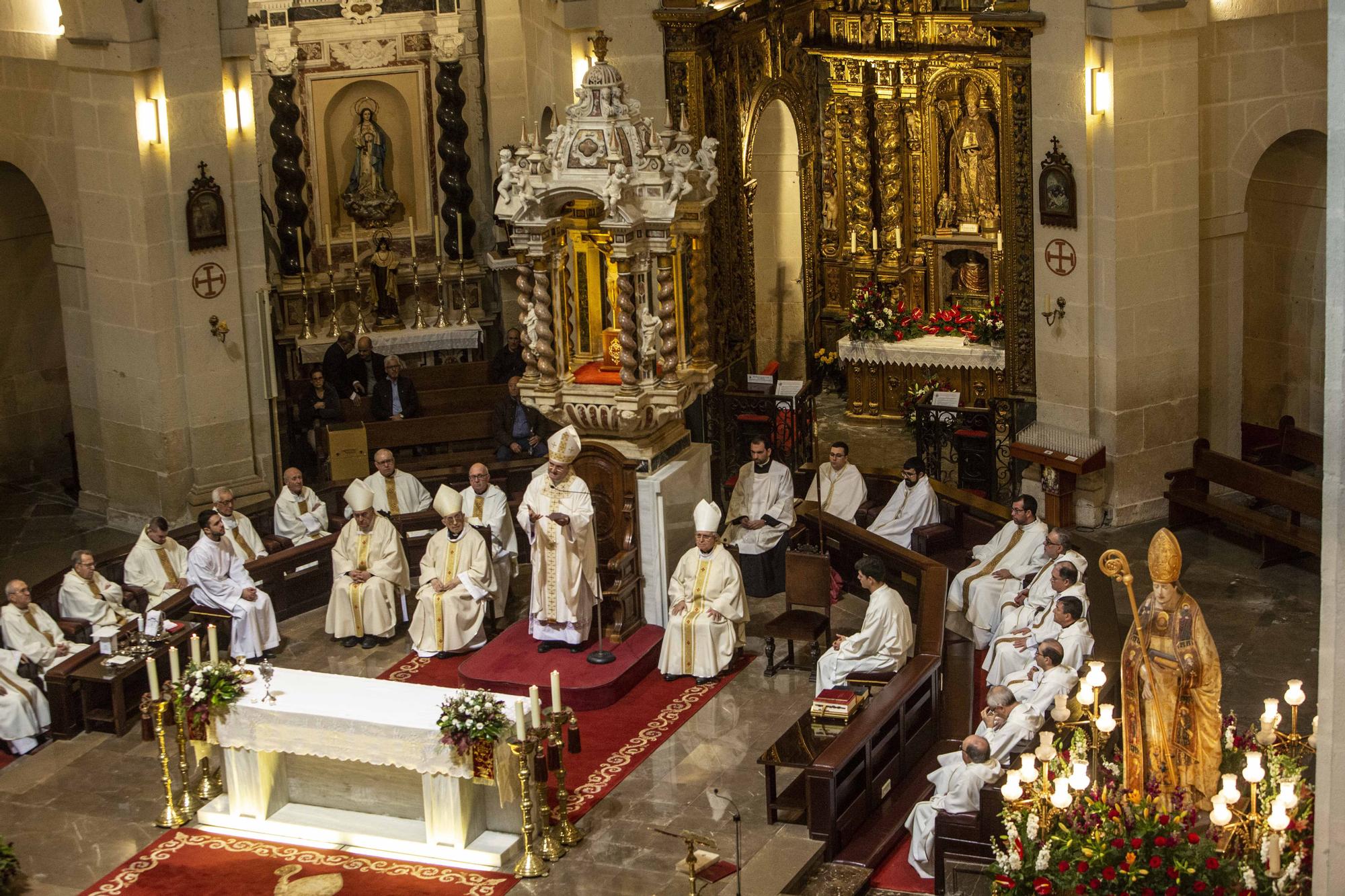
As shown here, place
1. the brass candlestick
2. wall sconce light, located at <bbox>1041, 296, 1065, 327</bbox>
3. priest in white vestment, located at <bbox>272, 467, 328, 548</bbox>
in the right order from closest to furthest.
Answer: the brass candlestick → priest in white vestment, located at <bbox>272, 467, 328, 548</bbox> → wall sconce light, located at <bbox>1041, 296, 1065, 327</bbox>

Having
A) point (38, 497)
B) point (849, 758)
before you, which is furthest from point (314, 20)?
point (849, 758)

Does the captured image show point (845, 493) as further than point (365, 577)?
Yes

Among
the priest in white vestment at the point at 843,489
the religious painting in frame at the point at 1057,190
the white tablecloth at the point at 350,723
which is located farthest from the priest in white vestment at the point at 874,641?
the religious painting in frame at the point at 1057,190

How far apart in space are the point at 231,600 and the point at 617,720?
3.33 metres

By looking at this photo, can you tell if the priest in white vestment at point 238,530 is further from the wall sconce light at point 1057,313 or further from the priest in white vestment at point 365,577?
the wall sconce light at point 1057,313

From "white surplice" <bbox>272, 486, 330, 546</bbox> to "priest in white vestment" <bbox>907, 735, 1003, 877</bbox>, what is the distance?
22.4 ft

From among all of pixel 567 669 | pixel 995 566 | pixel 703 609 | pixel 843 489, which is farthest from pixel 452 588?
pixel 995 566

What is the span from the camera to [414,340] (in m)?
20.7

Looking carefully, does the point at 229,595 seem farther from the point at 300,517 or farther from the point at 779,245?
the point at 779,245

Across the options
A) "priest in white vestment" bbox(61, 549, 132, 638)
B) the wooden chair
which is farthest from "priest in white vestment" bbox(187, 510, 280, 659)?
the wooden chair

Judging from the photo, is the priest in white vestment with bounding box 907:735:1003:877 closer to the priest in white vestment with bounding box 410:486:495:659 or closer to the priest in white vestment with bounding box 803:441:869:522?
the priest in white vestment with bounding box 410:486:495:659

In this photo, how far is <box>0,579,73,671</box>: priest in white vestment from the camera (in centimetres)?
1440

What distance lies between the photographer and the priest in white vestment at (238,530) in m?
16.0

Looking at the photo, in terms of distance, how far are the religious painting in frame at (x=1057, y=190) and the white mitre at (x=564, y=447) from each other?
5.02 meters
